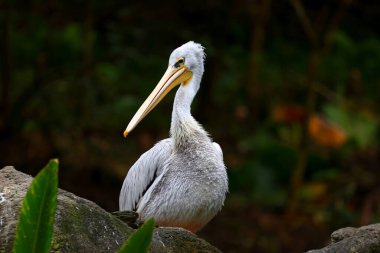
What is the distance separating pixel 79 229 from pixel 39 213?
2.54 feet

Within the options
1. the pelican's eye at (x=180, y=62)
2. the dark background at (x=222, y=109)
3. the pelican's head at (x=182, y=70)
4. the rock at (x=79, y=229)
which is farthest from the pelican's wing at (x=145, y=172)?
the dark background at (x=222, y=109)

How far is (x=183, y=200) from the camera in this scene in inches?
231

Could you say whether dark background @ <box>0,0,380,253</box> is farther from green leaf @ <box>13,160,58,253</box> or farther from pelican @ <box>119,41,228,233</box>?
green leaf @ <box>13,160,58,253</box>

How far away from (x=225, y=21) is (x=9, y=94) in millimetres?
2951

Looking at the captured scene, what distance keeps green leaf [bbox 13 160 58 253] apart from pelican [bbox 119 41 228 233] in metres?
2.59

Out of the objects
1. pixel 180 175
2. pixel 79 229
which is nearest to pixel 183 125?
pixel 180 175

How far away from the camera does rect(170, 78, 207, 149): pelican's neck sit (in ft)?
20.1

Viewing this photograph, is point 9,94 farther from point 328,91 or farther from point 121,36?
point 328,91

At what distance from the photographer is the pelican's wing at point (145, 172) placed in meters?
6.20

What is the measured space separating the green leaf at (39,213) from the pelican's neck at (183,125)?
3089 millimetres

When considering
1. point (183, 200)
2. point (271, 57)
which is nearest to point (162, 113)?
point (271, 57)

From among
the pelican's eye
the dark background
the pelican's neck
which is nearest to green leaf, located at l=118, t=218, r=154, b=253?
the pelican's neck

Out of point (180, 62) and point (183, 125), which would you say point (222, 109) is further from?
point (183, 125)

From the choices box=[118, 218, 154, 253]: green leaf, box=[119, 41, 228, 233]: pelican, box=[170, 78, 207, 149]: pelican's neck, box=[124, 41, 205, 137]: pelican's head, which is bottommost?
box=[118, 218, 154, 253]: green leaf
